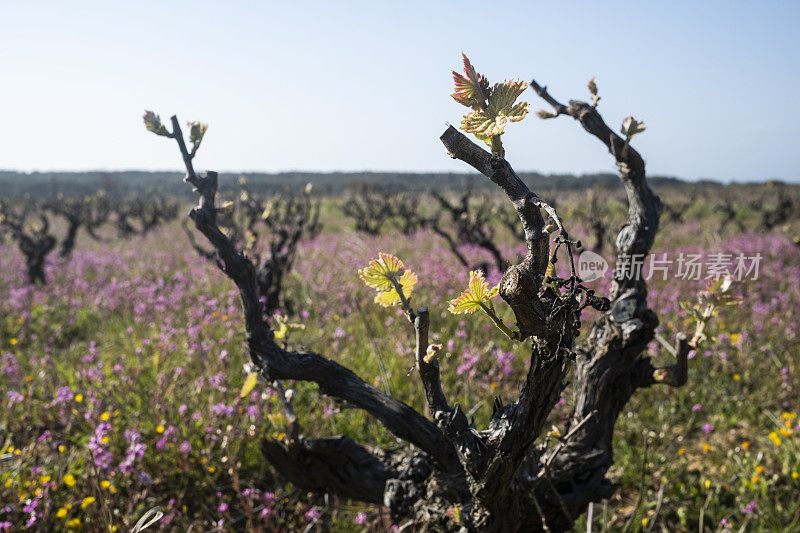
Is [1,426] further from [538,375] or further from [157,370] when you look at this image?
[538,375]

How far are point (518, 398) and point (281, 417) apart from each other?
93 cm

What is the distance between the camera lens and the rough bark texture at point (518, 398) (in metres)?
0.98

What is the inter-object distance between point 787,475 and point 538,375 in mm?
3211

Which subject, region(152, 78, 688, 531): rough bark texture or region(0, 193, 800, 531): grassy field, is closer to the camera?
region(152, 78, 688, 531): rough bark texture

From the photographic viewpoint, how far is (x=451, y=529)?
1.70 metres

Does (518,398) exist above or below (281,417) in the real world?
above

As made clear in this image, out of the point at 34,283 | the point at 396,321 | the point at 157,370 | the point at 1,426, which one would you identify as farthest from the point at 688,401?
the point at 34,283

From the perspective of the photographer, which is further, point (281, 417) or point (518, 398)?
point (281, 417)

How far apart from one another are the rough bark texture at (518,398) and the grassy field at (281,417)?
0.79 feet

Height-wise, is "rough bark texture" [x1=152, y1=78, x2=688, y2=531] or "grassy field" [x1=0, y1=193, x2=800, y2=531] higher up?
"rough bark texture" [x1=152, y1=78, x2=688, y2=531]

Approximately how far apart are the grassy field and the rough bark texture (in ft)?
0.79

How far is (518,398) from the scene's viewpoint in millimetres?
1439

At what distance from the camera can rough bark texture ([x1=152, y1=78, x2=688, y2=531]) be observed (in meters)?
0.98

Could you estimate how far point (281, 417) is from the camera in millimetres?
1832
